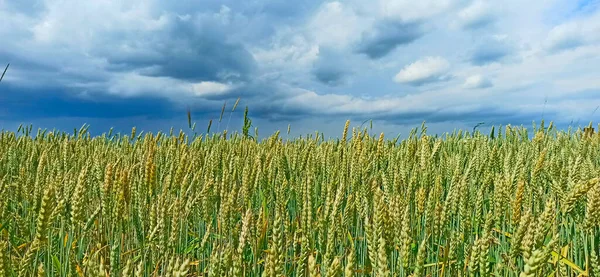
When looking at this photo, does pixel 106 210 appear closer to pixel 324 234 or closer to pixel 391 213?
pixel 324 234

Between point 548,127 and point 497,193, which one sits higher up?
point 548,127

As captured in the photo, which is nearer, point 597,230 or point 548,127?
point 597,230

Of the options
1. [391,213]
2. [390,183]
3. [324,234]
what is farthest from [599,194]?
[390,183]

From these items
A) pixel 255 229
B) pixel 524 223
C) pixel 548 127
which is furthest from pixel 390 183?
pixel 548 127

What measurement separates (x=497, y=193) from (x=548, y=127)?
4496 mm

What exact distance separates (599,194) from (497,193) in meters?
0.31

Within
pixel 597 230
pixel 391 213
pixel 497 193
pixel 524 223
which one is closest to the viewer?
pixel 524 223

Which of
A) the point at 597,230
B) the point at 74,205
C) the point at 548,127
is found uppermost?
the point at 548,127

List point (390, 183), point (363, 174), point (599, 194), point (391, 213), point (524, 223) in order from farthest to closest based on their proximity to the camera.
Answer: point (390, 183), point (363, 174), point (599, 194), point (391, 213), point (524, 223)

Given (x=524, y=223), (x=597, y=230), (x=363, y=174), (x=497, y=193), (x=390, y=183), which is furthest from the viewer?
(x=390, y=183)

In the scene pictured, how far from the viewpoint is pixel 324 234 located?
158cm

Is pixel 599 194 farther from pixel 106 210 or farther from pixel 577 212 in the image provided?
pixel 106 210

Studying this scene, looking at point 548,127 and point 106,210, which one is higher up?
point 548,127

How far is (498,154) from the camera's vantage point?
3086mm
